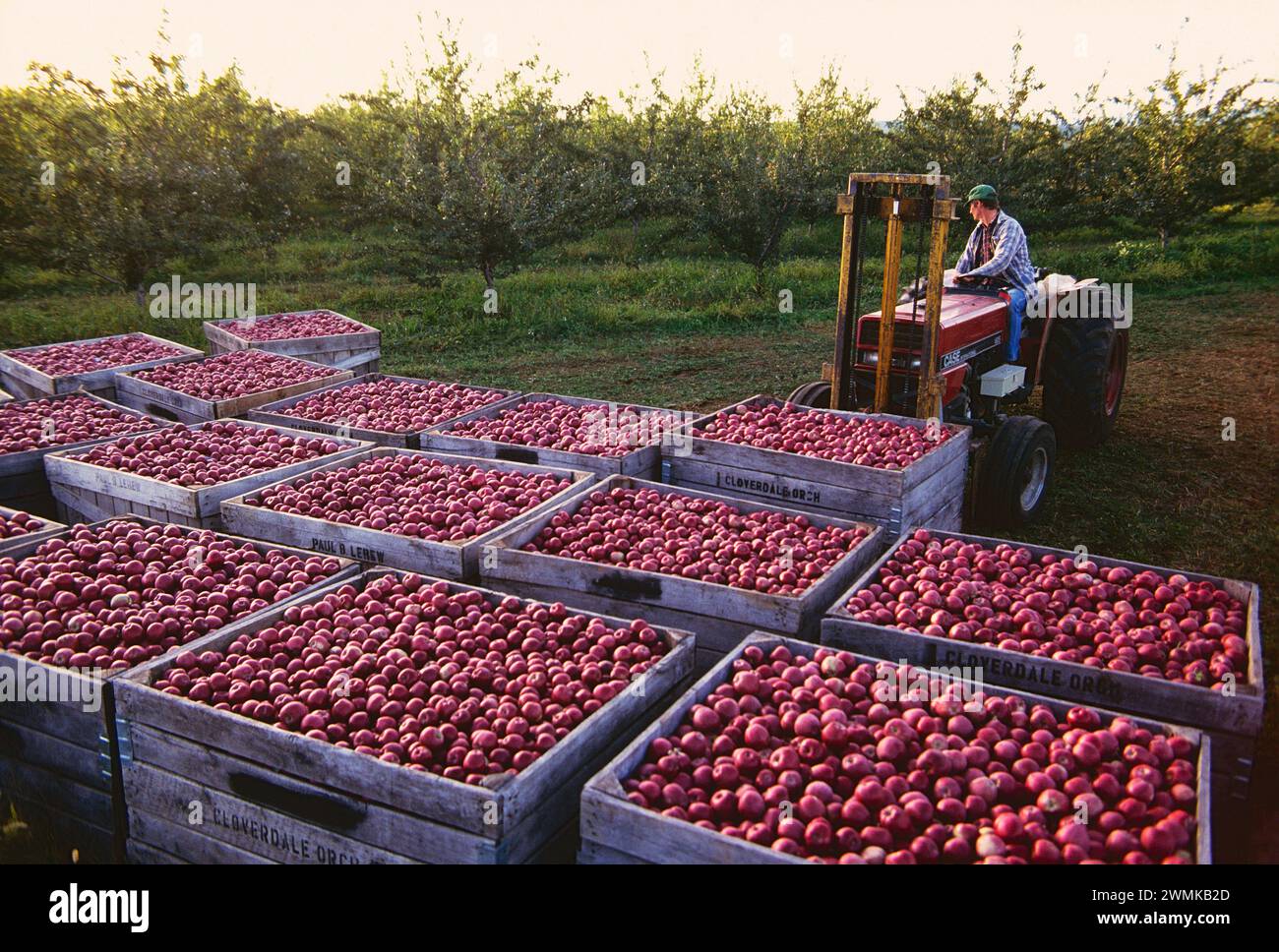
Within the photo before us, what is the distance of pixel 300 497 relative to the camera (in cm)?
529

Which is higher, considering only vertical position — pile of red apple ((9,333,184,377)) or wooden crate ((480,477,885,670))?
pile of red apple ((9,333,184,377))

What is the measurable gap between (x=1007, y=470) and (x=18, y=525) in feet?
19.7

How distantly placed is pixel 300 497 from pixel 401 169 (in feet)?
43.1

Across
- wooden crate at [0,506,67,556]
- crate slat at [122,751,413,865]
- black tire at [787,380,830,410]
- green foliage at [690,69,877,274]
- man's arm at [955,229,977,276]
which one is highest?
green foliage at [690,69,877,274]

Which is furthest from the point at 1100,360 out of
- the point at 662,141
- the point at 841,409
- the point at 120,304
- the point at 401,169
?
the point at 662,141

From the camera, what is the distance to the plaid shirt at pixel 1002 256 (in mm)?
7668

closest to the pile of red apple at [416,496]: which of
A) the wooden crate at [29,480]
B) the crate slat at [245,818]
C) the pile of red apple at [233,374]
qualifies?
the crate slat at [245,818]

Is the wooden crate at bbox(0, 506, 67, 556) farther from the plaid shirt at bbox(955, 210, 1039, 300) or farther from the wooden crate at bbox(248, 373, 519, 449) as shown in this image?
the plaid shirt at bbox(955, 210, 1039, 300)

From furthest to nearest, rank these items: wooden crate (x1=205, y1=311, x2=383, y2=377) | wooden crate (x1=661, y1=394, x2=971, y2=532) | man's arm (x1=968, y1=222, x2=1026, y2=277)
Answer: wooden crate (x1=205, y1=311, x2=383, y2=377) → man's arm (x1=968, y1=222, x2=1026, y2=277) → wooden crate (x1=661, y1=394, x2=971, y2=532)

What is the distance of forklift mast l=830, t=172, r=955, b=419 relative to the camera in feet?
20.4

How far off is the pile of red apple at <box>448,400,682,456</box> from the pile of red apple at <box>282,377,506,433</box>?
34 centimetres
